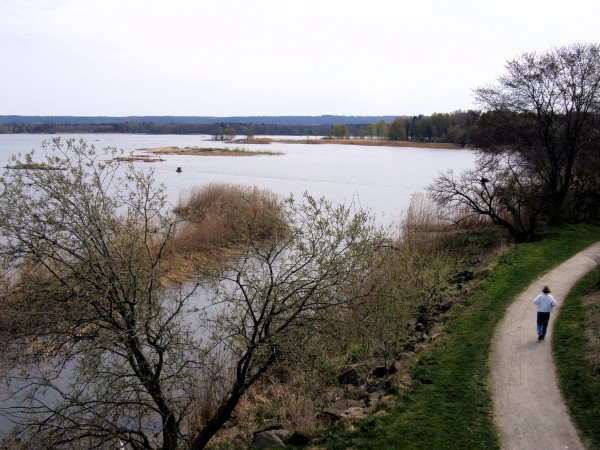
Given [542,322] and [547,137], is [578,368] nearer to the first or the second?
[542,322]

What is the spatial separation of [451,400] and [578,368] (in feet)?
8.88

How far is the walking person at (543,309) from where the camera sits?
12.0 metres

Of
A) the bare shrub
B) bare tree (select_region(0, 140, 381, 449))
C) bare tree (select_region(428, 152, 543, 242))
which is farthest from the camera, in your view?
the bare shrub

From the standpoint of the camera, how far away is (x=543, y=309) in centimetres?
1205

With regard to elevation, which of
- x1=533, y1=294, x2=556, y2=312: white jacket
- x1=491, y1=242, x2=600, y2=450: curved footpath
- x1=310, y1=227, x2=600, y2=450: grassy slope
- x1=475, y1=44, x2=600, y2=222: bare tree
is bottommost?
x1=310, y1=227, x2=600, y2=450: grassy slope

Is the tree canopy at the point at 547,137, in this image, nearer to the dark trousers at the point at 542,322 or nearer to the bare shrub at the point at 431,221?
the bare shrub at the point at 431,221

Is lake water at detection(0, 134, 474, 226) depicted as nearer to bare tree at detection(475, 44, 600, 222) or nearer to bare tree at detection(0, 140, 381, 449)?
bare tree at detection(475, 44, 600, 222)

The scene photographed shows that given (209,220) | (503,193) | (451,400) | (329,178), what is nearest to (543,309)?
(451,400)

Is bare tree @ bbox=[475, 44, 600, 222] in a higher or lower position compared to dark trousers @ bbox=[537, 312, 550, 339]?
higher

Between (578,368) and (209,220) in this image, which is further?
(209,220)

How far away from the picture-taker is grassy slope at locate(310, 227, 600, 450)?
877 centimetres

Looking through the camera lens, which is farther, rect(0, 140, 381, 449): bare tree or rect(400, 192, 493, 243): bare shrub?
rect(400, 192, 493, 243): bare shrub

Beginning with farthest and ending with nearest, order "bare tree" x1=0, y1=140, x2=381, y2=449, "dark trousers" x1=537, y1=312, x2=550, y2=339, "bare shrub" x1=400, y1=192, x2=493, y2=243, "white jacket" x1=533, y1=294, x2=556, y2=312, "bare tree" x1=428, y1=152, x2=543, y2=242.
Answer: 1. "bare shrub" x1=400, y1=192, x2=493, y2=243
2. "bare tree" x1=428, y1=152, x2=543, y2=242
3. "dark trousers" x1=537, y1=312, x2=550, y2=339
4. "white jacket" x1=533, y1=294, x2=556, y2=312
5. "bare tree" x1=0, y1=140, x2=381, y2=449

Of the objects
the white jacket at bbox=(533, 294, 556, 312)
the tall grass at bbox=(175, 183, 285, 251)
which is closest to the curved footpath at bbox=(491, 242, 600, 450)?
the white jacket at bbox=(533, 294, 556, 312)
